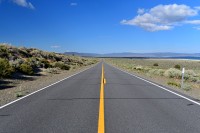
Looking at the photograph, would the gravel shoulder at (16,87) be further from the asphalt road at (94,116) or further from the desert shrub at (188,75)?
the desert shrub at (188,75)

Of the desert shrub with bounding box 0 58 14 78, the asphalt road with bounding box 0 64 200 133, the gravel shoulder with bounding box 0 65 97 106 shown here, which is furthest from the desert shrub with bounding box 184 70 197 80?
the asphalt road with bounding box 0 64 200 133

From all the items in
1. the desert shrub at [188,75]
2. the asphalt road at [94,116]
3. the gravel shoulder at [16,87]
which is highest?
the asphalt road at [94,116]

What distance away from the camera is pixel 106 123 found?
767 centimetres

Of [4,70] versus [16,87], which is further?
[4,70]

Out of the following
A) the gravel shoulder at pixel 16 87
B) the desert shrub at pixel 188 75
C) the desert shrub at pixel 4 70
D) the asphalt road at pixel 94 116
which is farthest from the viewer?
the desert shrub at pixel 188 75

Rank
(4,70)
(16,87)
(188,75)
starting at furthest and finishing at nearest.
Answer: (188,75)
(4,70)
(16,87)

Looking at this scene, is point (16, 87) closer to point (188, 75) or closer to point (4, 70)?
point (4, 70)

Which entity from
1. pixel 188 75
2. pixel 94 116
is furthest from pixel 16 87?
pixel 188 75

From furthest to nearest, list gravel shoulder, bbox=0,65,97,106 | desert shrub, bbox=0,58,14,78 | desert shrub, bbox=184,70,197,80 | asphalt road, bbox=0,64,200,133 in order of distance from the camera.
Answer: desert shrub, bbox=184,70,197,80, desert shrub, bbox=0,58,14,78, gravel shoulder, bbox=0,65,97,106, asphalt road, bbox=0,64,200,133

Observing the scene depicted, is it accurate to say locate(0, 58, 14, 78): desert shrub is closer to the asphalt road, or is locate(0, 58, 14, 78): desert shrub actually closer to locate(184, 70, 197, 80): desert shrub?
the asphalt road

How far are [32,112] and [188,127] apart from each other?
4672 millimetres

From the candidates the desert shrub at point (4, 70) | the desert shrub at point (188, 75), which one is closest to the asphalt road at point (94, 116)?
the desert shrub at point (4, 70)

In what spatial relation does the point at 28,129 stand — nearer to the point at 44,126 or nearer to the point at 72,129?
the point at 44,126

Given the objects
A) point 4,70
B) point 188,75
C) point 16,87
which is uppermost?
point 4,70
